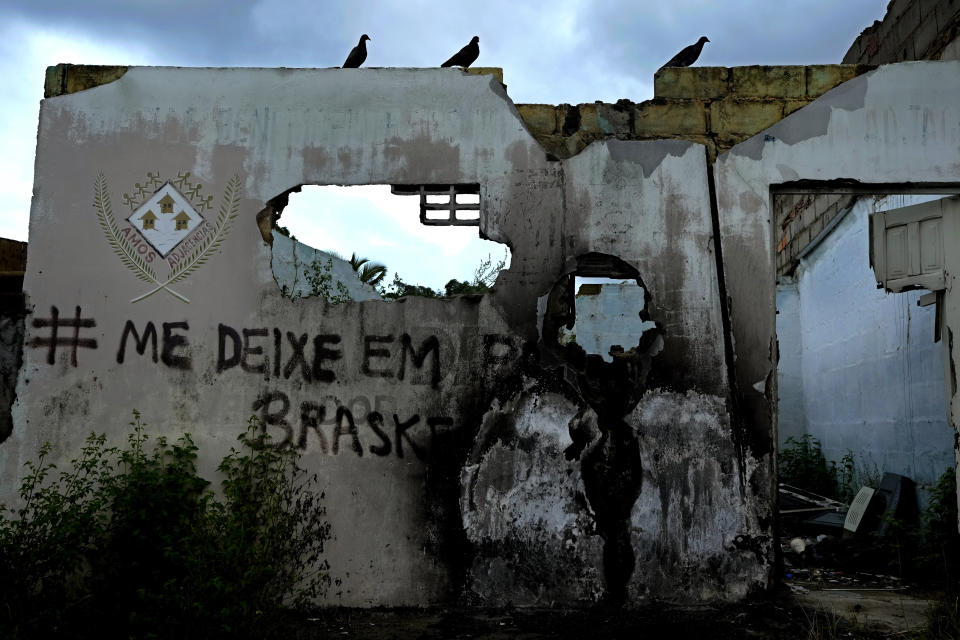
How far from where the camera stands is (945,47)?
273 inches

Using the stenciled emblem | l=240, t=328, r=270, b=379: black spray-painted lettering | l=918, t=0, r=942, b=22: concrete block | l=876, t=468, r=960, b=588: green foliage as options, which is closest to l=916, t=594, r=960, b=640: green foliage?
l=876, t=468, r=960, b=588: green foliage

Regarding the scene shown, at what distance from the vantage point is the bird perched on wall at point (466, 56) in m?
5.73

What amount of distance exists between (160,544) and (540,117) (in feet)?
12.1

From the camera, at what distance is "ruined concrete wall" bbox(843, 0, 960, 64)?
22.9ft

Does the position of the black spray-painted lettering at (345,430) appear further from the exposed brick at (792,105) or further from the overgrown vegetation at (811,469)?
the overgrown vegetation at (811,469)

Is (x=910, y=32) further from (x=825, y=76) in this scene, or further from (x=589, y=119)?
(x=589, y=119)

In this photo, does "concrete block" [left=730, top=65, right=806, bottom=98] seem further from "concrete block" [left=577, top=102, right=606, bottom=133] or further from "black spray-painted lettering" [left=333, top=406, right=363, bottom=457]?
"black spray-painted lettering" [left=333, top=406, right=363, bottom=457]

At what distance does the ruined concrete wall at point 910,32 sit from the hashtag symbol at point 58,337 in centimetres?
721

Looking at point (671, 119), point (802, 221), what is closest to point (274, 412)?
point (671, 119)

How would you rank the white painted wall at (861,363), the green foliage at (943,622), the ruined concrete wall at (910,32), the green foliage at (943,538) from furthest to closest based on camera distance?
the white painted wall at (861,363) → the ruined concrete wall at (910,32) → the green foliage at (943,538) → the green foliage at (943,622)

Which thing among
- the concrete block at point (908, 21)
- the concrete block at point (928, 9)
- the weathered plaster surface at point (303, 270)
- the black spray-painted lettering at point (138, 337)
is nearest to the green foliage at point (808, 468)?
the concrete block at point (908, 21)

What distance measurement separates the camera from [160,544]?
4.78 meters

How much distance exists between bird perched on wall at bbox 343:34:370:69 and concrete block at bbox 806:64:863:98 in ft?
10.2

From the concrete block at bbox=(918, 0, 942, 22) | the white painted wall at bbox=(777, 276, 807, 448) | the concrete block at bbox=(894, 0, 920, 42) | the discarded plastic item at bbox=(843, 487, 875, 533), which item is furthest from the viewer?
the white painted wall at bbox=(777, 276, 807, 448)
